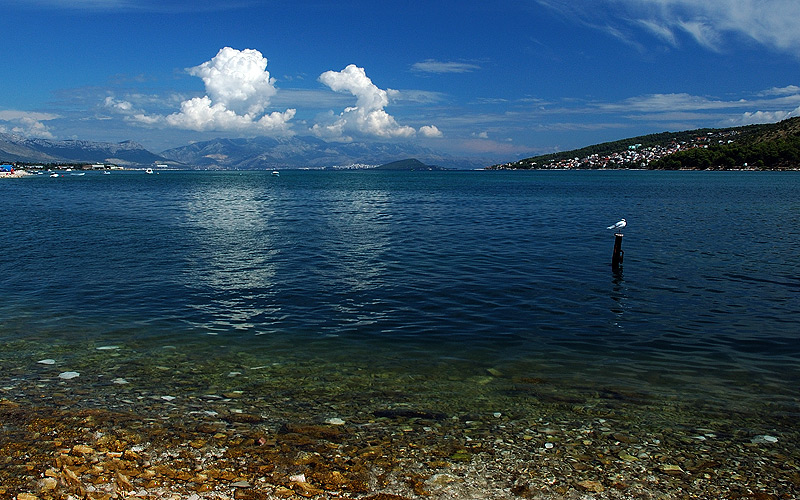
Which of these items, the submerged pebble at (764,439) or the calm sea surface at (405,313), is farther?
the calm sea surface at (405,313)

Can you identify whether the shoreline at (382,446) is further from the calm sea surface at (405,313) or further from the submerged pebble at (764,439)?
the calm sea surface at (405,313)

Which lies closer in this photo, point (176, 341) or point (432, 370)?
point (432, 370)

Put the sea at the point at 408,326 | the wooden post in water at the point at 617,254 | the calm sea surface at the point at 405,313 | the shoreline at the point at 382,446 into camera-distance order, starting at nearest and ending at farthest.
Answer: the shoreline at the point at 382,446 < the sea at the point at 408,326 < the calm sea surface at the point at 405,313 < the wooden post in water at the point at 617,254

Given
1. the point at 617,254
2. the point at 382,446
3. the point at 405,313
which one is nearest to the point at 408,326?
the point at 405,313

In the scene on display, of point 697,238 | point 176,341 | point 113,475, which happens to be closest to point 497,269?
point 176,341

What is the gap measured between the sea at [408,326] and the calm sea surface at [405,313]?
90 mm

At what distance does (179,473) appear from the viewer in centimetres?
822

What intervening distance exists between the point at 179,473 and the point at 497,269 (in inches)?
863

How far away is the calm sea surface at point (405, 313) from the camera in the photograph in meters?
13.4

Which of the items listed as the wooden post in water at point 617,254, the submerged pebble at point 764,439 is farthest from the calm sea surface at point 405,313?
the submerged pebble at point 764,439

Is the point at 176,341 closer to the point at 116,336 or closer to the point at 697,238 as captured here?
the point at 116,336

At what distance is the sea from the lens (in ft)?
39.6

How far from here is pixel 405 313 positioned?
19.6m

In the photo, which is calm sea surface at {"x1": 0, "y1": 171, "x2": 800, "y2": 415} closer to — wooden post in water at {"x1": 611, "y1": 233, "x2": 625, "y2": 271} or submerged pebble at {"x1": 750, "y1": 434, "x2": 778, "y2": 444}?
wooden post in water at {"x1": 611, "y1": 233, "x2": 625, "y2": 271}
